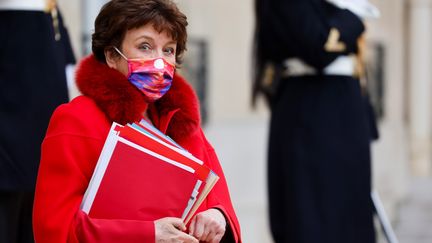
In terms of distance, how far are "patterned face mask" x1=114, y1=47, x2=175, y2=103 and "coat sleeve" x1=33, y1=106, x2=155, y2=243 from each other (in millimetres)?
216

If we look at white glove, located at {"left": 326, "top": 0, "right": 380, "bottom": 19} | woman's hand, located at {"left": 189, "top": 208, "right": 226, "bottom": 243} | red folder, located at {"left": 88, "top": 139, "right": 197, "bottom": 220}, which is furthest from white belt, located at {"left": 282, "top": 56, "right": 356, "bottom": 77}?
red folder, located at {"left": 88, "top": 139, "right": 197, "bottom": 220}

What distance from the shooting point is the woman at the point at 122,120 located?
261cm

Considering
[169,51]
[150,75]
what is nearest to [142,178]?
[150,75]

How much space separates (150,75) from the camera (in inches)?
109

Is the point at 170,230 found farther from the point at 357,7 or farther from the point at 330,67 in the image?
the point at 357,7

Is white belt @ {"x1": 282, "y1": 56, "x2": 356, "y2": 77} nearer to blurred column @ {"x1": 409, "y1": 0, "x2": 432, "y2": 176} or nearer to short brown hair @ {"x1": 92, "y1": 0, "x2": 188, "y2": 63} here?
short brown hair @ {"x1": 92, "y1": 0, "x2": 188, "y2": 63}

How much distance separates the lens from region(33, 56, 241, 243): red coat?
102 inches

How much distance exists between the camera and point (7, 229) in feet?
11.9

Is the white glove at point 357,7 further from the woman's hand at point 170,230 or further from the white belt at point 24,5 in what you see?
the woman's hand at point 170,230

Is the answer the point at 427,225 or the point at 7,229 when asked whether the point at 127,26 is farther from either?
the point at 427,225

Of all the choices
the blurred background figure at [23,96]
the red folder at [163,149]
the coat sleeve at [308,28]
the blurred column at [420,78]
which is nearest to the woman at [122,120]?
the red folder at [163,149]

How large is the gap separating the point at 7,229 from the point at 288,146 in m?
1.56

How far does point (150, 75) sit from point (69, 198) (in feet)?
1.39

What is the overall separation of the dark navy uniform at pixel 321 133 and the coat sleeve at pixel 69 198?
207cm
